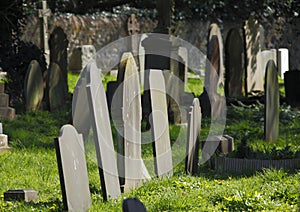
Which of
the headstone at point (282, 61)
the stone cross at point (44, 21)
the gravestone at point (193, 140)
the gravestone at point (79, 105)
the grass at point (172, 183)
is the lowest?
the grass at point (172, 183)

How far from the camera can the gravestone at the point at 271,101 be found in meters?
9.48

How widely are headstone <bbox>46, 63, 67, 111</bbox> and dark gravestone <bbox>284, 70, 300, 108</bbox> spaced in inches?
160

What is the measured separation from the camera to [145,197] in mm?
6254

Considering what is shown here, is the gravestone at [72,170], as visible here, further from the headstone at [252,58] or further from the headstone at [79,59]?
the headstone at [79,59]

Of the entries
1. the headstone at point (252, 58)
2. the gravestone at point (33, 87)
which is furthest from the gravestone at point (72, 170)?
the headstone at point (252, 58)

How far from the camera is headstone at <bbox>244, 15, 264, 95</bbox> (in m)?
15.5

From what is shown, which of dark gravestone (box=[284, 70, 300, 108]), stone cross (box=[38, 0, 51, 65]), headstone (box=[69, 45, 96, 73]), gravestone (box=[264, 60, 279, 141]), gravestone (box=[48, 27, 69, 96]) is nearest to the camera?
gravestone (box=[264, 60, 279, 141])

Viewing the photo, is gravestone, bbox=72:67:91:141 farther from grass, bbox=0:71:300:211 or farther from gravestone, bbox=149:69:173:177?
gravestone, bbox=149:69:173:177

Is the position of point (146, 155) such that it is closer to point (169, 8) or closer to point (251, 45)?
point (169, 8)

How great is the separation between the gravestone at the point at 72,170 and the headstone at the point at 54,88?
7.01m

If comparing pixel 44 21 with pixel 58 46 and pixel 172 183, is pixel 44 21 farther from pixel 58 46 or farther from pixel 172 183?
pixel 172 183

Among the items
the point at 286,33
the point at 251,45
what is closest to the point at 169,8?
the point at 251,45

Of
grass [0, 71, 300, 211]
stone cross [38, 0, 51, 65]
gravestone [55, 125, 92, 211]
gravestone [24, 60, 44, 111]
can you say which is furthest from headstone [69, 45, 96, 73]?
gravestone [55, 125, 92, 211]

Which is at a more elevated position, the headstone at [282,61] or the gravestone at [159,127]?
the headstone at [282,61]
